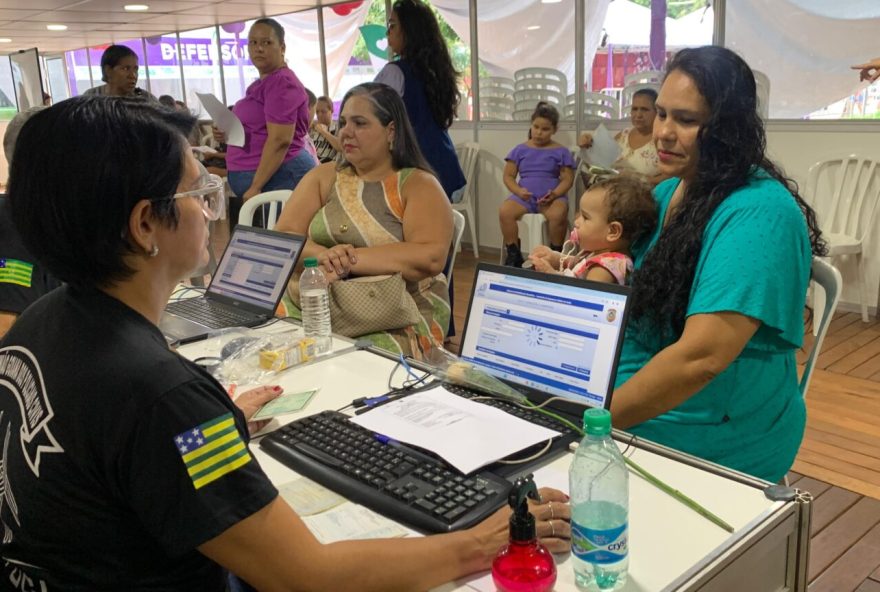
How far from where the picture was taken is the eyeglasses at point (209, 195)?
966 millimetres

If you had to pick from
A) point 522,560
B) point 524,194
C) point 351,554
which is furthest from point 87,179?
point 524,194

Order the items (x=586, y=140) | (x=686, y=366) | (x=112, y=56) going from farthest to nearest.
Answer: (x=586, y=140), (x=112, y=56), (x=686, y=366)

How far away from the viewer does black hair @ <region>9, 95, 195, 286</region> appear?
83cm

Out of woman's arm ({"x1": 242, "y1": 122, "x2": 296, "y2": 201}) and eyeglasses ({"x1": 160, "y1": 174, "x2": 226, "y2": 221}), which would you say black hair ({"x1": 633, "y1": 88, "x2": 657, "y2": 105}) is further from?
eyeglasses ({"x1": 160, "y1": 174, "x2": 226, "y2": 221})

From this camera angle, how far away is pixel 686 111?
1479 mm

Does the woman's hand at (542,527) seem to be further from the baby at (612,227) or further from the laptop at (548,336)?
the baby at (612,227)

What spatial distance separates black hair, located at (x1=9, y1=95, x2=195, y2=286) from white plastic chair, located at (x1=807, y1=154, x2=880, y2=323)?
3.89 metres

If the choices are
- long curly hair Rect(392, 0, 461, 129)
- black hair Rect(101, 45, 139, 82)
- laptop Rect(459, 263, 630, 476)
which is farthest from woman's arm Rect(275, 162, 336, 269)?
black hair Rect(101, 45, 139, 82)

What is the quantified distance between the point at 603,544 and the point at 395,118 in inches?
70.9

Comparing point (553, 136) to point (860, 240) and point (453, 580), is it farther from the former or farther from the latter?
point (453, 580)

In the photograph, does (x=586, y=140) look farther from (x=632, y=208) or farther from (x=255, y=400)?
(x=255, y=400)

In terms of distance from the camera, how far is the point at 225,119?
3.62 m

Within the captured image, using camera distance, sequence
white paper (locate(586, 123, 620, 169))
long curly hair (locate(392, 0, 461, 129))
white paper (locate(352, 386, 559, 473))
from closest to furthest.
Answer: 1. white paper (locate(352, 386, 559, 473))
2. long curly hair (locate(392, 0, 461, 129))
3. white paper (locate(586, 123, 620, 169))

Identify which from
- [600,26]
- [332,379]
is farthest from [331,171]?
[600,26]
